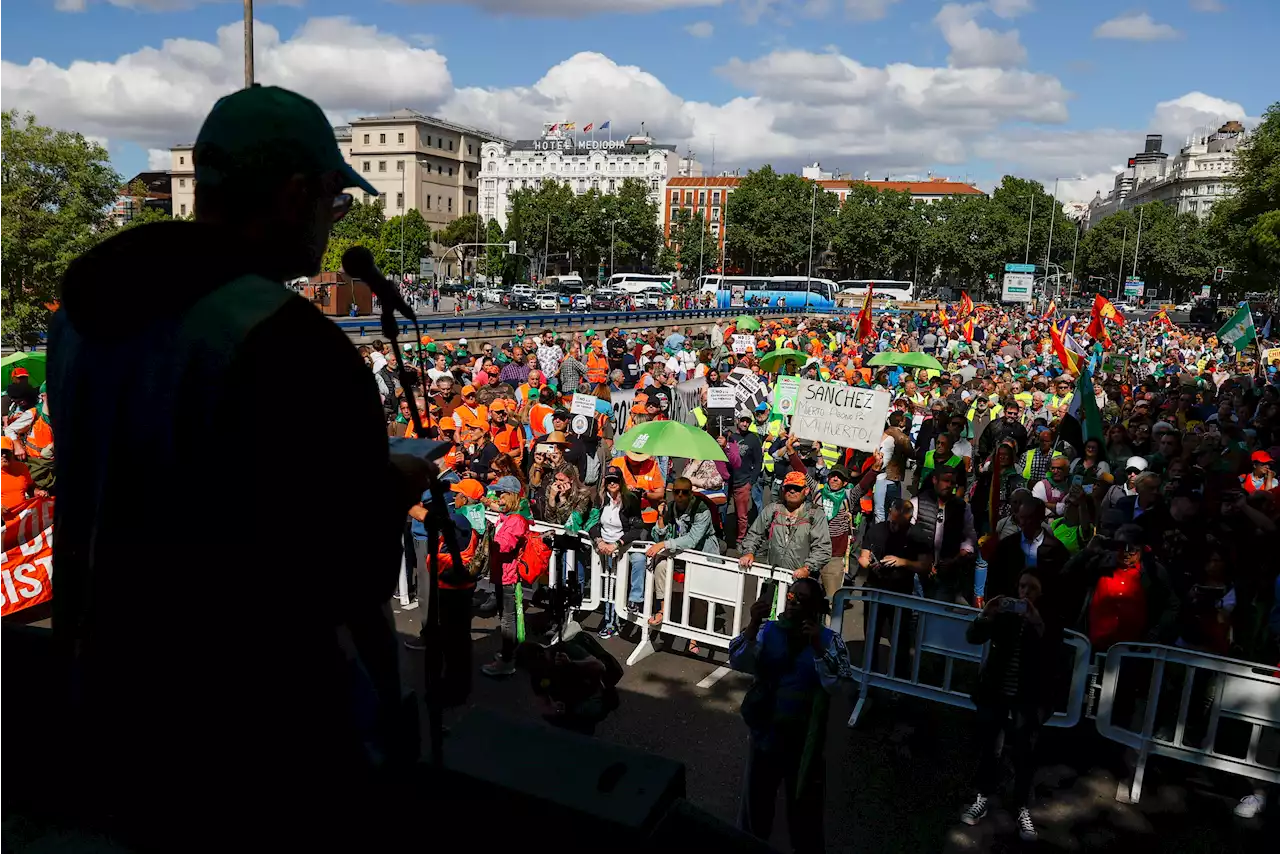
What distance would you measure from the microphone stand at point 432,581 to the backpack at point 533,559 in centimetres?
724

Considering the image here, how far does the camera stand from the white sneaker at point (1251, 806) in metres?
6.21

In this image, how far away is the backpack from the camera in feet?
29.2

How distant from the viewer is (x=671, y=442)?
9.80 m

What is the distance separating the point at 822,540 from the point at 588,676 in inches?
150

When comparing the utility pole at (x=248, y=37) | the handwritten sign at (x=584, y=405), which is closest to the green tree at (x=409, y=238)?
the handwritten sign at (x=584, y=405)

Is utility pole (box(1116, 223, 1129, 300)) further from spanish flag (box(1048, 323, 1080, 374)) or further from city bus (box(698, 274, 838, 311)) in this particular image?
spanish flag (box(1048, 323, 1080, 374))

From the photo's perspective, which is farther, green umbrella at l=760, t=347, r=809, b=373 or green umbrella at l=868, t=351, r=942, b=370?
green umbrella at l=760, t=347, r=809, b=373

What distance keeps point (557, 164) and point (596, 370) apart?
14430cm

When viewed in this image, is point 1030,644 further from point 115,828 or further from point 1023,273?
point 1023,273

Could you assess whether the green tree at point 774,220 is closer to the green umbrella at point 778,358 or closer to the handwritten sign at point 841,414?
the green umbrella at point 778,358

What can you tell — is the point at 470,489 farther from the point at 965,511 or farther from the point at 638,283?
the point at 638,283

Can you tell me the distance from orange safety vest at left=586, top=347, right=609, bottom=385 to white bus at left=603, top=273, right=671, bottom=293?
65355 millimetres

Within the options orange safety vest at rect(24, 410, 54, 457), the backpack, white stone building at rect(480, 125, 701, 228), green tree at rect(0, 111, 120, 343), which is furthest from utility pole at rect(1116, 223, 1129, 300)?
orange safety vest at rect(24, 410, 54, 457)

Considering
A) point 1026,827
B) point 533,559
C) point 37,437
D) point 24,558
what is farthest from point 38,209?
point 1026,827
